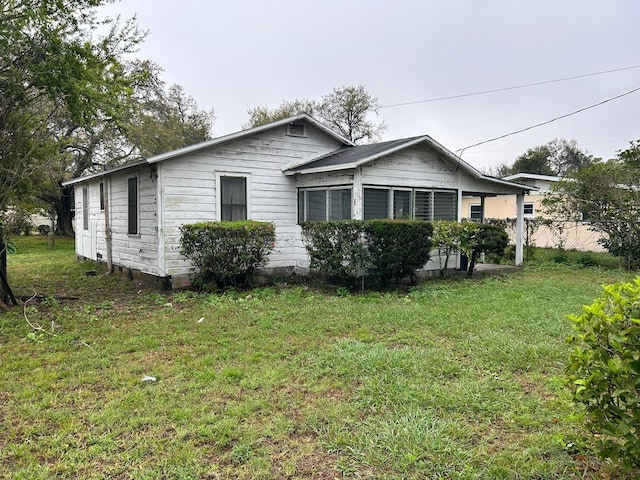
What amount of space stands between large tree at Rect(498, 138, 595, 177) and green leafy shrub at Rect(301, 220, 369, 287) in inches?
1342

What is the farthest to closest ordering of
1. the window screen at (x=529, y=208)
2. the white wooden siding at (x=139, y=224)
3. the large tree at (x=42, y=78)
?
1. the window screen at (x=529, y=208)
2. the white wooden siding at (x=139, y=224)
3. the large tree at (x=42, y=78)

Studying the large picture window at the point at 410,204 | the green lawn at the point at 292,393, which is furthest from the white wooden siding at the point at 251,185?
the green lawn at the point at 292,393

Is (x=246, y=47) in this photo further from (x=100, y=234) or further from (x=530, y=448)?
(x=530, y=448)

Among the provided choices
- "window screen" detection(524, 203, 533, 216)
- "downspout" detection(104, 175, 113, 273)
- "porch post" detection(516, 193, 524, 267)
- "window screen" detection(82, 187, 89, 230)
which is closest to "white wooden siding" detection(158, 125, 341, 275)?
"downspout" detection(104, 175, 113, 273)

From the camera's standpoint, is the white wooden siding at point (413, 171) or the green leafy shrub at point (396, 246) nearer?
the green leafy shrub at point (396, 246)

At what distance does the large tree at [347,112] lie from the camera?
3391cm

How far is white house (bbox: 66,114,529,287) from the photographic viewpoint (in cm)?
886

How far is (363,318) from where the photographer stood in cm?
639

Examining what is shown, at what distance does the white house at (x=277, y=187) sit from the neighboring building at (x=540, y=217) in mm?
3517

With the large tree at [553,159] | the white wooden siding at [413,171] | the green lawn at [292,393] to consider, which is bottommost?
the green lawn at [292,393]

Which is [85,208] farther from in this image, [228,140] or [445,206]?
[445,206]

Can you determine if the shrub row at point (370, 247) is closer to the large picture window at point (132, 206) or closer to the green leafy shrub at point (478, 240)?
the green leafy shrub at point (478, 240)

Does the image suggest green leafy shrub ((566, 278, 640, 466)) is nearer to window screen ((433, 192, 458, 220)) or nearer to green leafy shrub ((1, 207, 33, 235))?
green leafy shrub ((1, 207, 33, 235))

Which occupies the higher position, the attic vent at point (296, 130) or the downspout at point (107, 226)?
the attic vent at point (296, 130)
